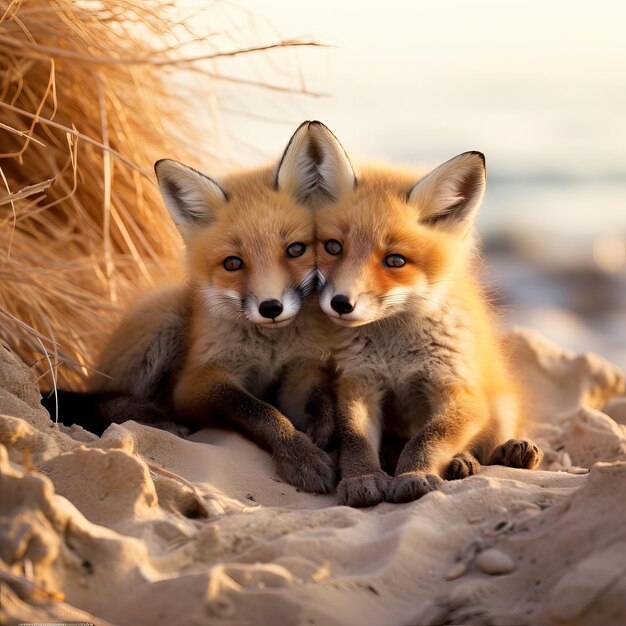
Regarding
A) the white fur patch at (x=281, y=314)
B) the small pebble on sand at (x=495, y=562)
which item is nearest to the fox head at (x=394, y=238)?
the white fur patch at (x=281, y=314)

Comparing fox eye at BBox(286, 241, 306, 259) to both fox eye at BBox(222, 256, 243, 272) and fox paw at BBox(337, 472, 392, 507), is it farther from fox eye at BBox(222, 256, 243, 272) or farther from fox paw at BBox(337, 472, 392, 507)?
fox paw at BBox(337, 472, 392, 507)

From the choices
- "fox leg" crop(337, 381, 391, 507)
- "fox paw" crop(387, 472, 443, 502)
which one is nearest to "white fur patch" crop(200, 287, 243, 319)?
"fox leg" crop(337, 381, 391, 507)

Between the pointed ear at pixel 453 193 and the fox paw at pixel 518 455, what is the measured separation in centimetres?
76

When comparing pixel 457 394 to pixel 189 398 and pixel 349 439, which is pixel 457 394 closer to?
pixel 349 439

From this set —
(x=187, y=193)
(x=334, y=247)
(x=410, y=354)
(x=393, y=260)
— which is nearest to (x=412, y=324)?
(x=410, y=354)

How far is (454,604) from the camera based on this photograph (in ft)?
5.95

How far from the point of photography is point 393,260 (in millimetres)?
2891

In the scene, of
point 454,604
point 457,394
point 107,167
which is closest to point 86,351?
point 107,167

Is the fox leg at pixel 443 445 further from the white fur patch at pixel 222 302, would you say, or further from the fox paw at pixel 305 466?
the white fur patch at pixel 222 302

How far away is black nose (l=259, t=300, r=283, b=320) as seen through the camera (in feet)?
9.26

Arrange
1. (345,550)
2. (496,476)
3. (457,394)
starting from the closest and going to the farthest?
(345,550), (496,476), (457,394)

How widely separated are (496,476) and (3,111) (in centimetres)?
273

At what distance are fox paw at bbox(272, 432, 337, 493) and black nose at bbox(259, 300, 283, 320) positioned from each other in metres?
0.41

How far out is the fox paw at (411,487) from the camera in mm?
2434
